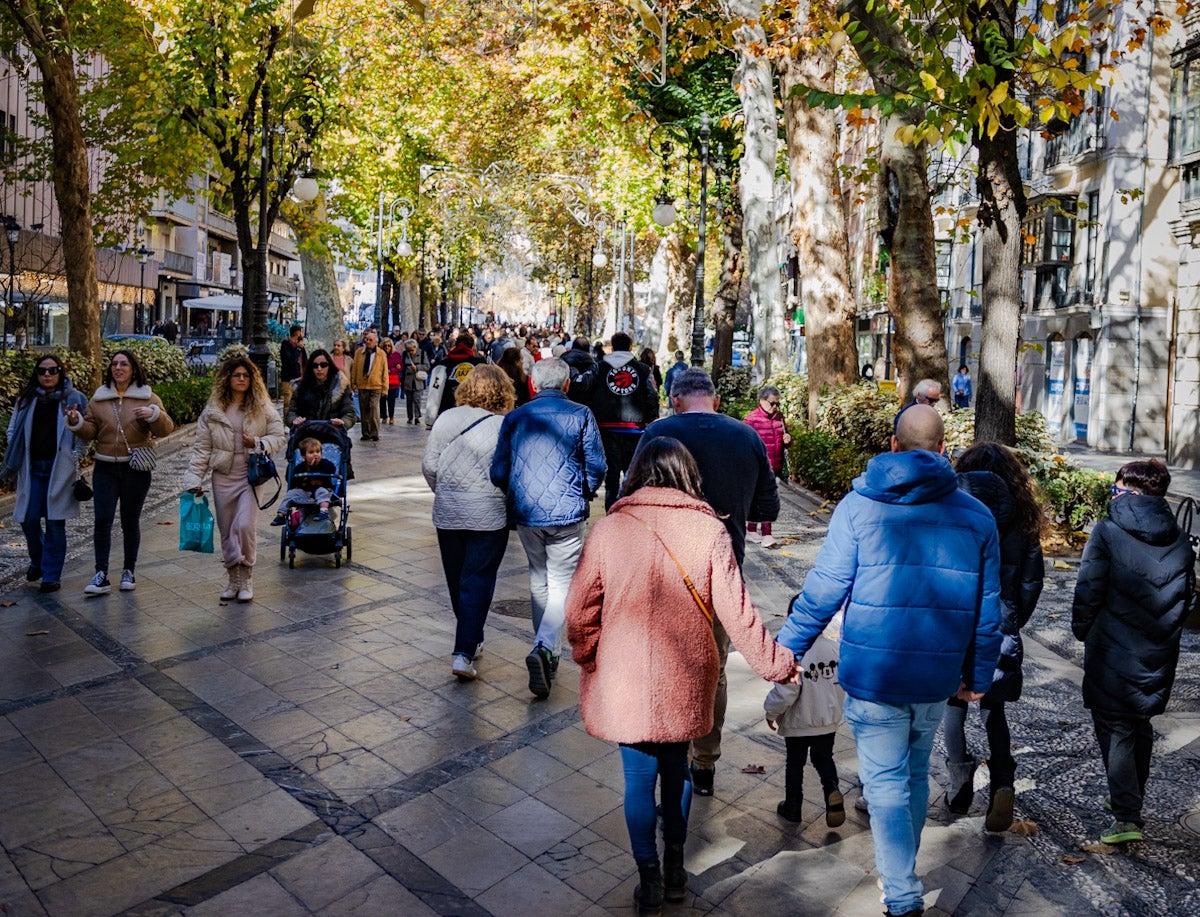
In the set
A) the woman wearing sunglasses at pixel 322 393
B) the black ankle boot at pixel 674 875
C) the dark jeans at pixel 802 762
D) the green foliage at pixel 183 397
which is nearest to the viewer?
the black ankle boot at pixel 674 875

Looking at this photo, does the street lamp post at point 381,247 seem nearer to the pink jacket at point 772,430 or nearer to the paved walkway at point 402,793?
the pink jacket at point 772,430

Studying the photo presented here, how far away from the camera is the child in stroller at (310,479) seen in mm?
10531

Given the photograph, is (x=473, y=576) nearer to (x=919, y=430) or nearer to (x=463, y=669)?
(x=463, y=669)

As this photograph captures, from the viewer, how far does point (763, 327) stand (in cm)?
2461

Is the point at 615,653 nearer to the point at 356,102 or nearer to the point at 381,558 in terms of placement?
the point at 381,558

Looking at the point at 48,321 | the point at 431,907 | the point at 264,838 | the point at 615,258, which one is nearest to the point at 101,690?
the point at 264,838

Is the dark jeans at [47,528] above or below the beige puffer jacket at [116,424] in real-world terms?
below

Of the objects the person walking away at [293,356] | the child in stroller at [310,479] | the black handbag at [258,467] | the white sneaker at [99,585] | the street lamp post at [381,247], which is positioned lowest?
the white sneaker at [99,585]

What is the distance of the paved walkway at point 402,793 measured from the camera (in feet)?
15.3

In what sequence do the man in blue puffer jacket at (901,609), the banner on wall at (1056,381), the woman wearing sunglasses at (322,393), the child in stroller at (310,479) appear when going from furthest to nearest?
the banner on wall at (1056,381)
the woman wearing sunglasses at (322,393)
the child in stroller at (310,479)
the man in blue puffer jacket at (901,609)

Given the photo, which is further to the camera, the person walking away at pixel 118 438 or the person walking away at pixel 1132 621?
the person walking away at pixel 118 438

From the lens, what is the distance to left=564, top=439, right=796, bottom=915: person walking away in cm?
431

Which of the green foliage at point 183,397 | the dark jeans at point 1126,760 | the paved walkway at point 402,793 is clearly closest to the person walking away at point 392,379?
the green foliage at point 183,397

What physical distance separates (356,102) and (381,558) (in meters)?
27.6
